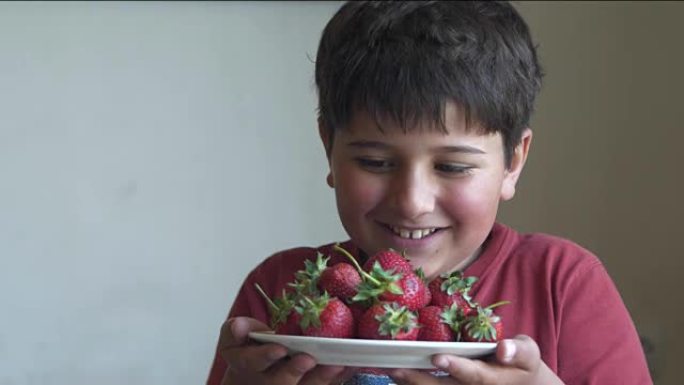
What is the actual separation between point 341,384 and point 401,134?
256 mm

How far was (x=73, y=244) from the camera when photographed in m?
1.98

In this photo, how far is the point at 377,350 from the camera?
78cm

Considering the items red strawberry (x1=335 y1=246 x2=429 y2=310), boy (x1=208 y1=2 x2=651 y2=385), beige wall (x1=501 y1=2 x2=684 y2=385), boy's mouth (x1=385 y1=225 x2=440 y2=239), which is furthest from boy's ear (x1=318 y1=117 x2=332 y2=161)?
beige wall (x1=501 y1=2 x2=684 y2=385)

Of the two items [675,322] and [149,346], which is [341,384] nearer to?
[675,322]

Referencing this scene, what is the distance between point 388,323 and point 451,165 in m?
0.25

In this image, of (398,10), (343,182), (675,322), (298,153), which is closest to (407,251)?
(343,182)

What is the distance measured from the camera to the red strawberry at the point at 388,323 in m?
0.83

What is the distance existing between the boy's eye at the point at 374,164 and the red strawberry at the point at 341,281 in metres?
0.16

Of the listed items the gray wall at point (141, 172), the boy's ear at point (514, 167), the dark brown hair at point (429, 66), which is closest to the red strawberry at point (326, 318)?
the dark brown hair at point (429, 66)

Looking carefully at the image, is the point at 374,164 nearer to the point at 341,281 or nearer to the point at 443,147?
the point at 443,147

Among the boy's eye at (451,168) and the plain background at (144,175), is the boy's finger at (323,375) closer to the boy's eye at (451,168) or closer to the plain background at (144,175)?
the boy's eye at (451,168)

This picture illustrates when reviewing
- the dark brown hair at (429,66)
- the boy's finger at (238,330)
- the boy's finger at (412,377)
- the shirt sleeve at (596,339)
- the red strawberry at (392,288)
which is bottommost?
the shirt sleeve at (596,339)

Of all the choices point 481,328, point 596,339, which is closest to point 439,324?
point 481,328

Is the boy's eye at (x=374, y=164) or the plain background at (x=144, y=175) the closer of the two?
the boy's eye at (x=374, y=164)
